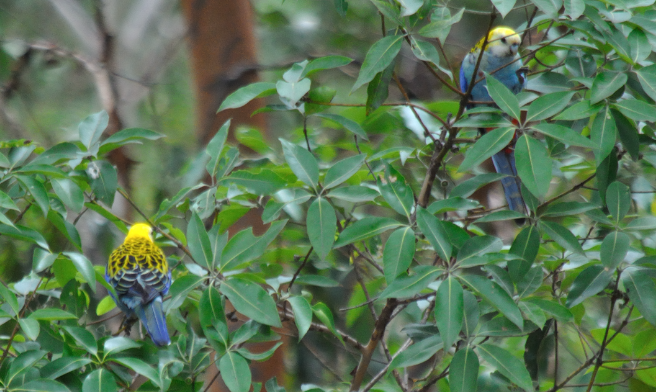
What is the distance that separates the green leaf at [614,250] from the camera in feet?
4.89

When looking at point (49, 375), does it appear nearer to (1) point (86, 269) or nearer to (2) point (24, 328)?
(2) point (24, 328)

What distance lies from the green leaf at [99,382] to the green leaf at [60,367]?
0.04m

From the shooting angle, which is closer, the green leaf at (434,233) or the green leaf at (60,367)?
the green leaf at (434,233)

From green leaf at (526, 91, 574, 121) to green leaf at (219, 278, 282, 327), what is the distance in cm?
75

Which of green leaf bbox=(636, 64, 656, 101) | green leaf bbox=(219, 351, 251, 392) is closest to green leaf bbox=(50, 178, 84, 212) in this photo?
green leaf bbox=(219, 351, 251, 392)

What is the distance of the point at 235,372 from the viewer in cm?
147

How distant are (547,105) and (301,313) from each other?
→ 0.78 metres

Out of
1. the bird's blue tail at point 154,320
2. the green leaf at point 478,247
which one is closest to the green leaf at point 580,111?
the green leaf at point 478,247

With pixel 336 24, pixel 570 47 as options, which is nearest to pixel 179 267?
pixel 570 47

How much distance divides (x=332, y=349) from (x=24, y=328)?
87.6 inches

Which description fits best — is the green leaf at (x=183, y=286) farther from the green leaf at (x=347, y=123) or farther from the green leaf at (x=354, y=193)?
the green leaf at (x=347, y=123)

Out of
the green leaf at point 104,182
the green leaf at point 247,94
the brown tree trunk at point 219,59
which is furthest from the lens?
the brown tree trunk at point 219,59

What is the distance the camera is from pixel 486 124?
1.46 metres

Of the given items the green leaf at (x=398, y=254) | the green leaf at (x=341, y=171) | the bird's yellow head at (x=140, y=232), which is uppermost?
the green leaf at (x=341, y=171)
